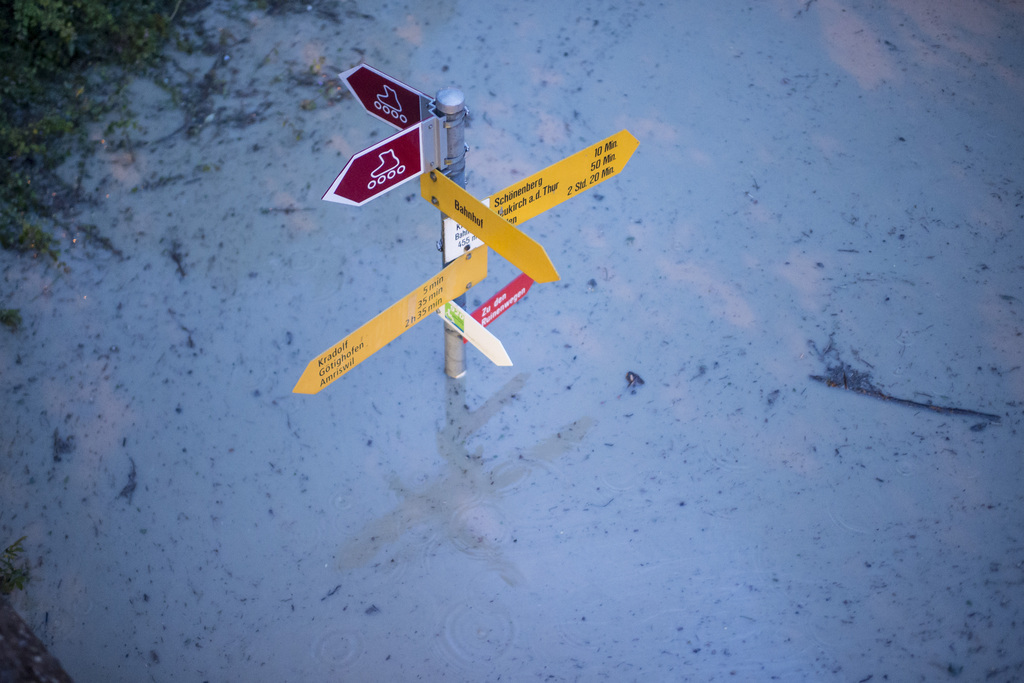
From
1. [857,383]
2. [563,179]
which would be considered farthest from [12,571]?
[857,383]

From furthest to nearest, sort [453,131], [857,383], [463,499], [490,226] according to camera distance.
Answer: [857,383] → [463,499] → [453,131] → [490,226]

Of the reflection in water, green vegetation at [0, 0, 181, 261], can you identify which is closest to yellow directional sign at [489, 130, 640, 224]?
the reflection in water

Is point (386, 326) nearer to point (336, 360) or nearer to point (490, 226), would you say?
point (336, 360)

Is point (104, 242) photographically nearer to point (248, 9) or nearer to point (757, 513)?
point (248, 9)

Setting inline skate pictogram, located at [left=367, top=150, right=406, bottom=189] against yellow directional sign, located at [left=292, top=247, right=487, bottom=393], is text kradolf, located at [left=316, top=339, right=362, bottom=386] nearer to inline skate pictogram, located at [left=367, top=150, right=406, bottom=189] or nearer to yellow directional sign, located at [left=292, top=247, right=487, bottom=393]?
yellow directional sign, located at [left=292, top=247, right=487, bottom=393]

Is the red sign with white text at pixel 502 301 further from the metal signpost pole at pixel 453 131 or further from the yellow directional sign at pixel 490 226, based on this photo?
the yellow directional sign at pixel 490 226

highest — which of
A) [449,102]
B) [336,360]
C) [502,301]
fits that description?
[449,102]

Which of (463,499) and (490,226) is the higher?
(490,226)

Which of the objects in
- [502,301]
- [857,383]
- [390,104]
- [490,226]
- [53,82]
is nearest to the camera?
[490,226]
